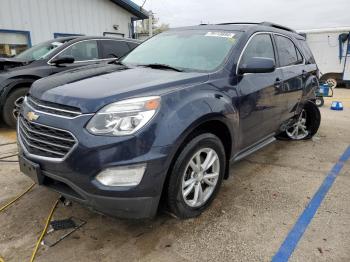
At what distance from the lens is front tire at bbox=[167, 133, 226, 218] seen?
2703 mm

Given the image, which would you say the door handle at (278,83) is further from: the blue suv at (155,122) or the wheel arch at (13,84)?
the wheel arch at (13,84)

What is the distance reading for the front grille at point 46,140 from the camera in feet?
7.97

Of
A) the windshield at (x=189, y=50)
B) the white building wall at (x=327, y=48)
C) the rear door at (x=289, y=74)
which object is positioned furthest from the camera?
the white building wall at (x=327, y=48)

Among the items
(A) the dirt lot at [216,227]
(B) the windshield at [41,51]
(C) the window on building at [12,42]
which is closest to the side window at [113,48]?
(B) the windshield at [41,51]

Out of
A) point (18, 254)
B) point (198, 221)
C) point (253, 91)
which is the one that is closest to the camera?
point (18, 254)

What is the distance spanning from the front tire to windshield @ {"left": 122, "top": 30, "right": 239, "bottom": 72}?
807mm

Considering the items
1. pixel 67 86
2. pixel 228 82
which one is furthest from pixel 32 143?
pixel 228 82

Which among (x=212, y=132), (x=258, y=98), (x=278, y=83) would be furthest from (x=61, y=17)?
(x=212, y=132)

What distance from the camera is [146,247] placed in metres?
2.68

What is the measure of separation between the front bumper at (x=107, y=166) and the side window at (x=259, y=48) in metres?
1.68

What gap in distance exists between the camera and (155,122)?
2432mm

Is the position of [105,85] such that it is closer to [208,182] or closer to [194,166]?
[194,166]

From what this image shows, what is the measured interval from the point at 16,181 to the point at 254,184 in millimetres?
2849

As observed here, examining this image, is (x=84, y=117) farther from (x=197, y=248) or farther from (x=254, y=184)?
(x=254, y=184)
